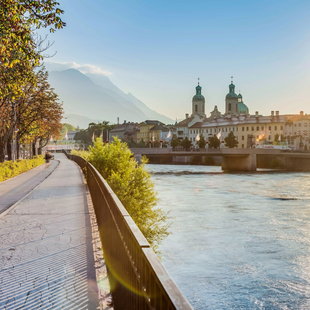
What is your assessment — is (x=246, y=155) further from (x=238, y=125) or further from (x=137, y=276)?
(x=137, y=276)

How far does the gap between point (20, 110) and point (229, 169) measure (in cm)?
5545

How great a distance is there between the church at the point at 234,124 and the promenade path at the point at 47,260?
280 feet

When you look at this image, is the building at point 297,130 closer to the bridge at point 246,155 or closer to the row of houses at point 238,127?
the row of houses at point 238,127

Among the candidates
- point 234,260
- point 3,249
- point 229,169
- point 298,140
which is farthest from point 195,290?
point 298,140

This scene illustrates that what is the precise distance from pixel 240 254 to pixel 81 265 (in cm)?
1205

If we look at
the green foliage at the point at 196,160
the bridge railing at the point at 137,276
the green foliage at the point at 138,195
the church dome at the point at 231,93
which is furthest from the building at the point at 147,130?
the bridge railing at the point at 137,276

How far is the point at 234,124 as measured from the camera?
440 feet

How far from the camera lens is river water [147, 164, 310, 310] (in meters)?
13.2

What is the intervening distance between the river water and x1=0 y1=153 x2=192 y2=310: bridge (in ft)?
17.5

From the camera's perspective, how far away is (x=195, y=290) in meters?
13.6

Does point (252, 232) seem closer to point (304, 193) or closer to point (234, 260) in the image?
point (234, 260)

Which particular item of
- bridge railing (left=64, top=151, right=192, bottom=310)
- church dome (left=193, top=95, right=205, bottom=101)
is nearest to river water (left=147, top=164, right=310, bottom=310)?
bridge railing (left=64, top=151, right=192, bottom=310)

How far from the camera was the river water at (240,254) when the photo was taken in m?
13.2

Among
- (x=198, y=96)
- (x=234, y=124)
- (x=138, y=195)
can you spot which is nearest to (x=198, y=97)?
(x=198, y=96)
